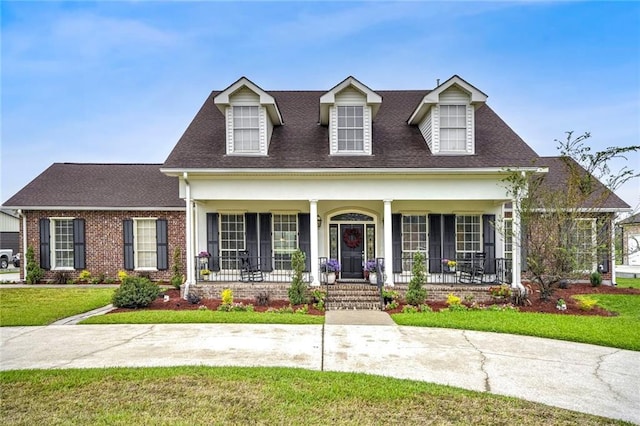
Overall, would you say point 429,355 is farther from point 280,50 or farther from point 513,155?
point 280,50

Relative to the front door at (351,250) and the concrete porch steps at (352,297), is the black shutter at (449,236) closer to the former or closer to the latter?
the front door at (351,250)

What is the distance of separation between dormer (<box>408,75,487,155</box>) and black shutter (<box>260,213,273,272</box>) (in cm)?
643

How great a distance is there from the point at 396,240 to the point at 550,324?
573 cm

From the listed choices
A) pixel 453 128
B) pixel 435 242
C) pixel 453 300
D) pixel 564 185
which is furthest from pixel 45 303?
pixel 564 185

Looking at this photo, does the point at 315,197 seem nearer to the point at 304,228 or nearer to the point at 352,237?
the point at 304,228

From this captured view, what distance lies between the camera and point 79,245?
15.9 metres

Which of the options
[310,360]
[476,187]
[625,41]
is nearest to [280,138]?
[476,187]

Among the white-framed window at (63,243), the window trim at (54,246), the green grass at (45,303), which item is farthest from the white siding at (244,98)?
the white-framed window at (63,243)

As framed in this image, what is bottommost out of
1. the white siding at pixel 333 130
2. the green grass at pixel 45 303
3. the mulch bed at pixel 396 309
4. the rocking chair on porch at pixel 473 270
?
the mulch bed at pixel 396 309

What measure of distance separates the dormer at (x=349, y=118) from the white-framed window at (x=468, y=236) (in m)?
4.56

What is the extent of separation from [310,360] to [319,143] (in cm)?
876

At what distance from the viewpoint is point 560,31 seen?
40.4 feet

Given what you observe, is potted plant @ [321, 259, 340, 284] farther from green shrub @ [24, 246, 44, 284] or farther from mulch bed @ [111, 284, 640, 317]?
green shrub @ [24, 246, 44, 284]

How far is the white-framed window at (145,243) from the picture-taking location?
15.9 metres
